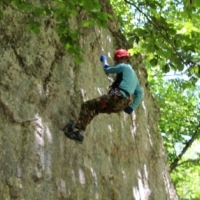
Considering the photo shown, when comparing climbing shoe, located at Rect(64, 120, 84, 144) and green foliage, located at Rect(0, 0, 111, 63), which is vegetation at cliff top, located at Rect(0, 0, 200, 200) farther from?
climbing shoe, located at Rect(64, 120, 84, 144)

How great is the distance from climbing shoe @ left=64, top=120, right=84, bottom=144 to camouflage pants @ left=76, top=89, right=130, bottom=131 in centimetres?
9

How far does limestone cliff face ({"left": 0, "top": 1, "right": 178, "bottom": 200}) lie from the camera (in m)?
5.24

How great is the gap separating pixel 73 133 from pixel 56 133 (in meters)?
0.29

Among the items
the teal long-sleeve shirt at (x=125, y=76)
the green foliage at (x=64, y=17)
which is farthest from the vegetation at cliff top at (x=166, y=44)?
the teal long-sleeve shirt at (x=125, y=76)

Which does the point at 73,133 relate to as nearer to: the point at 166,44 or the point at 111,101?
the point at 111,101

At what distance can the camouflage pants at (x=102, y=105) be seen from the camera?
19.6 ft

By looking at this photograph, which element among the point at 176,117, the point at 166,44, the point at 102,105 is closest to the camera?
the point at 166,44

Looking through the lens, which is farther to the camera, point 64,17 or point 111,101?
point 111,101

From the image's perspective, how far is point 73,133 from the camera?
6.03 m

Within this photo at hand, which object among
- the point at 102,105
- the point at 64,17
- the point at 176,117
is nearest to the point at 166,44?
the point at 64,17

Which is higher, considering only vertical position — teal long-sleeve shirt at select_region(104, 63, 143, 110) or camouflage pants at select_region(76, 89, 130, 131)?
teal long-sleeve shirt at select_region(104, 63, 143, 110)

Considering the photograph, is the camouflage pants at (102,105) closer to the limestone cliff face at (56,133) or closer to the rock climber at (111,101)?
the rock climber at (111,101)

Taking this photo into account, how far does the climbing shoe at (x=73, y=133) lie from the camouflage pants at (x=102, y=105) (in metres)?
0.09

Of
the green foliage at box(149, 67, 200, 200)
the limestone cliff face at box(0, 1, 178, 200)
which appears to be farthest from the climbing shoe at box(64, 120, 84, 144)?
the green foliage at box(149, 67, 200, 200)
